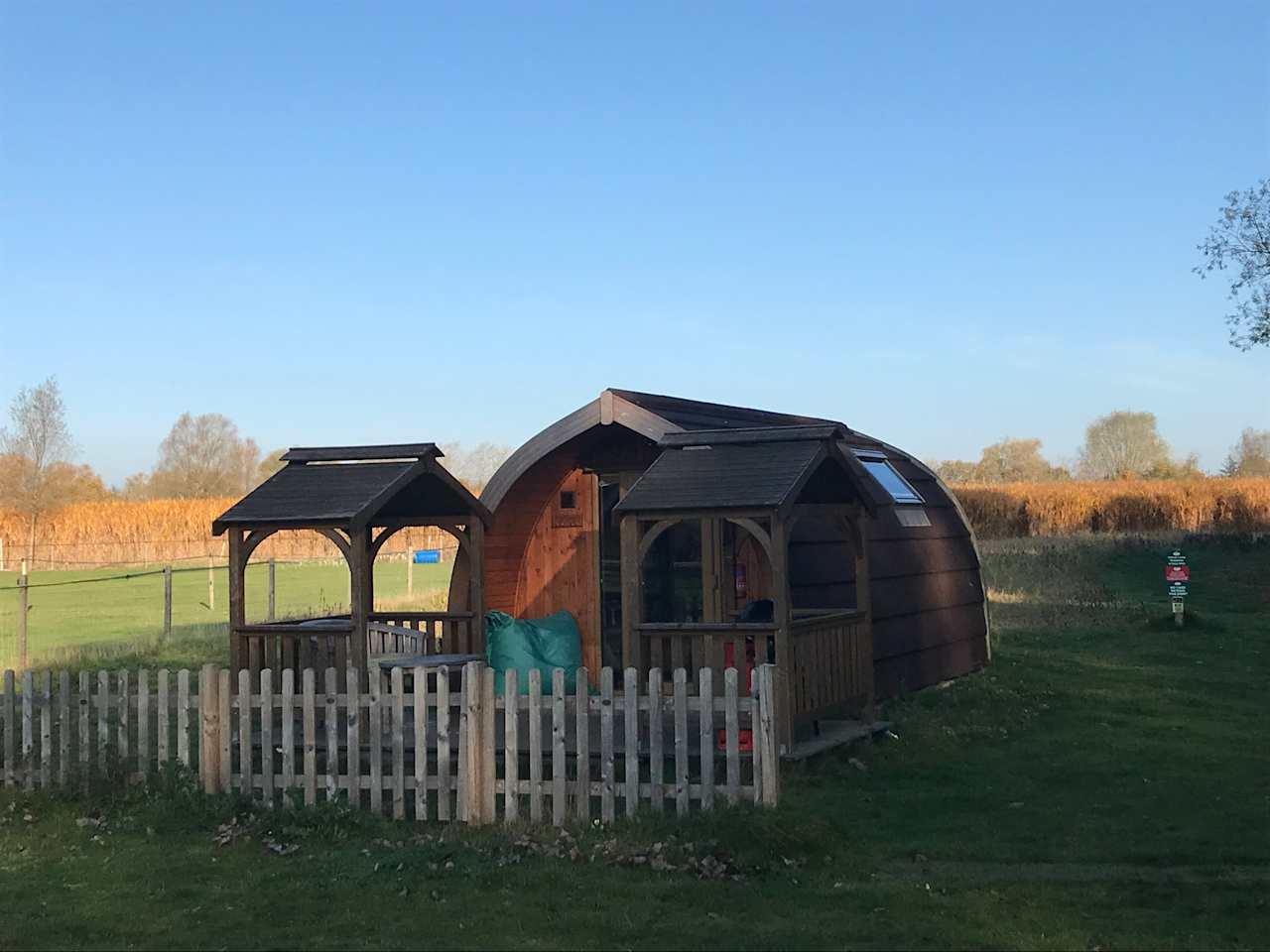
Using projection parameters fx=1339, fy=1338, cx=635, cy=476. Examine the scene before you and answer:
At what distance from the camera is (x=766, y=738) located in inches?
331

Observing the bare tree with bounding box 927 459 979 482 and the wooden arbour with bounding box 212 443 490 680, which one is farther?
the bare tree with bounding box 927 459 979 482

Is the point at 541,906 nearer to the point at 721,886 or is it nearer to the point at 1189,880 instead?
the point at 721,886

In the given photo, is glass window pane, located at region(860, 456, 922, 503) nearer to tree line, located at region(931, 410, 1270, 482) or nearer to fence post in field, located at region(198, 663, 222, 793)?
fence post in field, located at region(198, 663, 222, 793)

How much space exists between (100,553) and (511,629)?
41686mm

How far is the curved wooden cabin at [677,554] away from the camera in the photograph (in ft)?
45.2

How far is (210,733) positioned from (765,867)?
427 centimetres

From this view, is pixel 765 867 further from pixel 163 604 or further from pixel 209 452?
pixel 209 452

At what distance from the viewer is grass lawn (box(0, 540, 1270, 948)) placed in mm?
6578

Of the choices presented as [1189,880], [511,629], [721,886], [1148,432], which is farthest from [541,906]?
[1148,432]

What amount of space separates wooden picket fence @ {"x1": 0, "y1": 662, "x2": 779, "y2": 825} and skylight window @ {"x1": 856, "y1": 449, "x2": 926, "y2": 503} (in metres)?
6.11

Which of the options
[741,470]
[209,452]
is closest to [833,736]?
[741,470]

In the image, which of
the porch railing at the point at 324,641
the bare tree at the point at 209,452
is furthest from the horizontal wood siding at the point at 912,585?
the bare tree at the point at 209,452

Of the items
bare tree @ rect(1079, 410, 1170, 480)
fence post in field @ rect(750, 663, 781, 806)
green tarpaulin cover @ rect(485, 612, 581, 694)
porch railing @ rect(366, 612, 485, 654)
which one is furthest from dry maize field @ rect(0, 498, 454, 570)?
bare tree @ rect(1079, 410, 1170, 480)

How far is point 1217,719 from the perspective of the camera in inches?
548
